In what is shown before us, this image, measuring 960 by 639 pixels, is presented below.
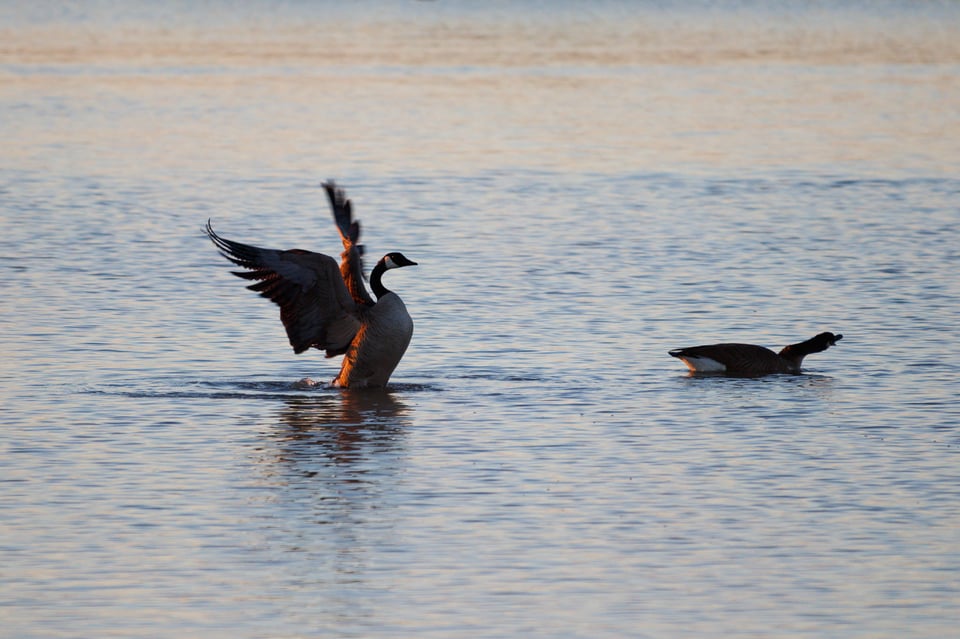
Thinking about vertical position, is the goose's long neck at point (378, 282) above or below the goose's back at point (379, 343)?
above

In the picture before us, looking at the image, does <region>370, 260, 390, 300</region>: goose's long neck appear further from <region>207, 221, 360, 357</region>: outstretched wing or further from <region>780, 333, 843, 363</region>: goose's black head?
<region>780, 333, 843, 363</region>: goose's black head

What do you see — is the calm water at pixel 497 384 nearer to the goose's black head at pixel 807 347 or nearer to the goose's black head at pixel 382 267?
the goose's black head at pixel 807 347

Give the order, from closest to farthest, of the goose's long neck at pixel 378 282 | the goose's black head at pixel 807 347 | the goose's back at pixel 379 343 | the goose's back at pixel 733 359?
the goose's back at pixel 379 343 → the goose's back at pixel 733 359 → the goose's long neck at pixel 378 282 → the goose's black head at pixel 807 347

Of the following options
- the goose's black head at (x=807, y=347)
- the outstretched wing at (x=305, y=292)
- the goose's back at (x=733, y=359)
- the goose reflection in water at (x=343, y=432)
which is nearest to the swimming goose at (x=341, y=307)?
the outstretched wing at (x=305, y=292)

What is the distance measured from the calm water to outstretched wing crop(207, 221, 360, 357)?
0.47 meters

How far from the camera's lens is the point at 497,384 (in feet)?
47.5

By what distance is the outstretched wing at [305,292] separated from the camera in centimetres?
1399

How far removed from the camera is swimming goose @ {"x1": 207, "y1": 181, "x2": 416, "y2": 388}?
46.5ft

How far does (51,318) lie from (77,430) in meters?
4.82

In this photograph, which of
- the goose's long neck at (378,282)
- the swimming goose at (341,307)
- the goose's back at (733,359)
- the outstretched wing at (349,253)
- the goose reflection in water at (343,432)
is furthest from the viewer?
the goose's long neck at (378,282)

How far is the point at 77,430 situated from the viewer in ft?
41.7

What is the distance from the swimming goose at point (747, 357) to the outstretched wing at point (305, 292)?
8.66ft

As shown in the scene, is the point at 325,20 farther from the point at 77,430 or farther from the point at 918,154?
the point at 77,430

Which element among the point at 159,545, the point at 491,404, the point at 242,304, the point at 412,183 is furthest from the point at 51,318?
the point at 412,183
